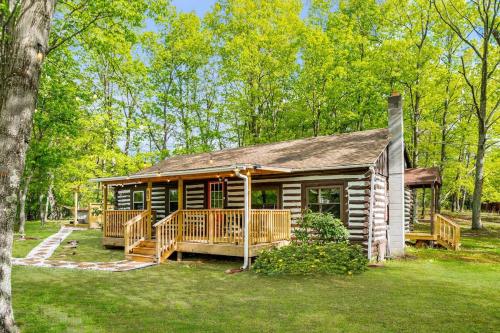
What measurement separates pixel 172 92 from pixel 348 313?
30.0 m

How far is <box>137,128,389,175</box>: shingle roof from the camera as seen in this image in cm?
1402

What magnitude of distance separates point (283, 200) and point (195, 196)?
4.96m

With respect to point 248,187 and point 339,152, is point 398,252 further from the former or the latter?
point 248,187

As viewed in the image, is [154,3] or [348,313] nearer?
[348,313]

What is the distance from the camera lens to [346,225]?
13.7 metres

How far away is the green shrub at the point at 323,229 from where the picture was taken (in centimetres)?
1288

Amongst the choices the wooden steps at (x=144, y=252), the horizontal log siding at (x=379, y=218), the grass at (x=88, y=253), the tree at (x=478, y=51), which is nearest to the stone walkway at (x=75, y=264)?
the wooden steps at (x=144, y=252)

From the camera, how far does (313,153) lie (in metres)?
15.9

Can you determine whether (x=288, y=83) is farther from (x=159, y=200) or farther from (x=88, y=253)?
(x=88, y=253)

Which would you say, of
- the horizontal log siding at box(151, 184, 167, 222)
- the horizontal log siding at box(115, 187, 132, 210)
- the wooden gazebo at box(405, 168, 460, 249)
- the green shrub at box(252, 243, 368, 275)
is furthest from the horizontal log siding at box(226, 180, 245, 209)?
the wooden gazebo at box(405, 168, 460, 249)

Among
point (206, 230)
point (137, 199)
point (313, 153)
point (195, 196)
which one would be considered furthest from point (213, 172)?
point (137, 199)

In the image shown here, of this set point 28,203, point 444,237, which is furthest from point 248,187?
point 28,203

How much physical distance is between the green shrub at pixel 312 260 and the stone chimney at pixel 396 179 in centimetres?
358

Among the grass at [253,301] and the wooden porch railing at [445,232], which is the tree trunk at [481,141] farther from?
the grass at [253,301]
